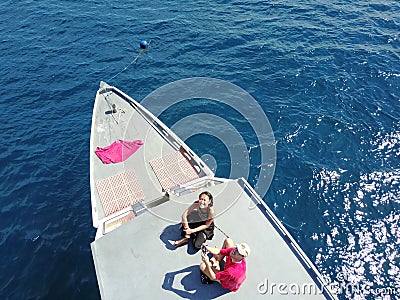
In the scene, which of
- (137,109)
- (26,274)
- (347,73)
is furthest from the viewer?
(347,73)

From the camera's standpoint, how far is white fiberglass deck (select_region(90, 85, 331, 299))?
11594 millimetres

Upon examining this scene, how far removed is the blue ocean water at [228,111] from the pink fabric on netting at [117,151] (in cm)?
346

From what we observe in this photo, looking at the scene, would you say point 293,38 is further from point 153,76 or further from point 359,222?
point 359,222

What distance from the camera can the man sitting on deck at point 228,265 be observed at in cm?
1056

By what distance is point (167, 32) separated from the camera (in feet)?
110

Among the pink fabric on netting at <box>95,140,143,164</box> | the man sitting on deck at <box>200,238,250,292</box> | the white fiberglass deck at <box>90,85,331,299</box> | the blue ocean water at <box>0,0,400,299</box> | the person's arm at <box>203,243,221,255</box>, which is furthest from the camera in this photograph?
the pink fabric on netting at <box>95,140,143,164</box>

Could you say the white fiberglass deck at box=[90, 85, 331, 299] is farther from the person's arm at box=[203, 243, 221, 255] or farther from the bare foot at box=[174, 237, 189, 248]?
the person's arm at box=[203, 243, 221, 255]

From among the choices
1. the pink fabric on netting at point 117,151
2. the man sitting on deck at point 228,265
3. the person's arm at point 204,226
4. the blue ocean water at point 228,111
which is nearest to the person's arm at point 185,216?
the person's arm at point 204,226

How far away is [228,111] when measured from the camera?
2539 centimetres

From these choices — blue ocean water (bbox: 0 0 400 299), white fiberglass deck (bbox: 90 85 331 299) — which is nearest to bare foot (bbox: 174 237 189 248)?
white fiberglass deck (bbox: 90 85 331 299)

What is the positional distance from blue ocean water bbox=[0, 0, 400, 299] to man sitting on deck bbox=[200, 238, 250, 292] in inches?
287

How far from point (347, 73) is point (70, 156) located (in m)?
23.7

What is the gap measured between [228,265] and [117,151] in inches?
431

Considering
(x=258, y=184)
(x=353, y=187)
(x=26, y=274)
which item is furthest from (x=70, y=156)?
(x=353, y=187)
